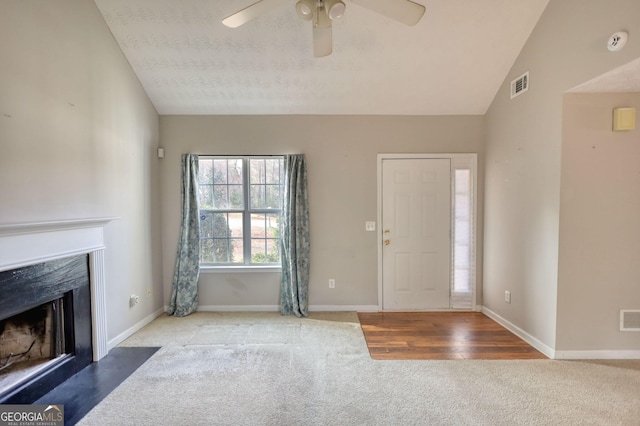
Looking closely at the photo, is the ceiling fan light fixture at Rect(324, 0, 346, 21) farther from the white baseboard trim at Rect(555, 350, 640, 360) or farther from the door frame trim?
the white baseboard trim at Rect(555, 350, 640, 360)

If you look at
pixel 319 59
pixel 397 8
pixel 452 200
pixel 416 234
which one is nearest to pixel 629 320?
pixel 452 200

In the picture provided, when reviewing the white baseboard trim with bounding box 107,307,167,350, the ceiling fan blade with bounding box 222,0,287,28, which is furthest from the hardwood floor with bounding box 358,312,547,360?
the ceiling fan blade with bounding box 222,0,287,28

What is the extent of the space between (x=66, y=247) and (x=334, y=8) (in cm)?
260

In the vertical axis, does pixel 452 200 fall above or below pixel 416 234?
above

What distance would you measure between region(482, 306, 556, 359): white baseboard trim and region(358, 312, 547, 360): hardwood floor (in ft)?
0.15

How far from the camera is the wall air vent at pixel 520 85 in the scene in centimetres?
288

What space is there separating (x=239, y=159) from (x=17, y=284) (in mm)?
2365

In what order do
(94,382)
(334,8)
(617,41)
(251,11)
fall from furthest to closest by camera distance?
(94,382) → (617,41) → (251,11) → (334,8)

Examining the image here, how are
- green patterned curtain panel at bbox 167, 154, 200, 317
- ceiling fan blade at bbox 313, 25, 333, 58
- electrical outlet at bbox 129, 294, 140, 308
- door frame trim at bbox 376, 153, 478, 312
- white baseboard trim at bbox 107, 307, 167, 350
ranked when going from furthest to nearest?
door frame trim at bbox 376, 153, 478, 312 < green patterned curtain panel at bbox 167, 154, 200, 317 < electrical outlet at bbox 129, 294, 140, 308 < white baseboard trim at bbox 107, 307, 167, 350 < ceiling fan blade at bbox 313, 25, 333, 58

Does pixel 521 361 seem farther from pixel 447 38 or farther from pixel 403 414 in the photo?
pixel 447 38

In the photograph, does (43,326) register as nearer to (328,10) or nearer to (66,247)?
(66,247)

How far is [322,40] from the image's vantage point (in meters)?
2.06

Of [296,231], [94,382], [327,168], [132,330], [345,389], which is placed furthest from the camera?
[327,168]

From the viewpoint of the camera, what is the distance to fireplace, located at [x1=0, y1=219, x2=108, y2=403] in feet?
6.32
